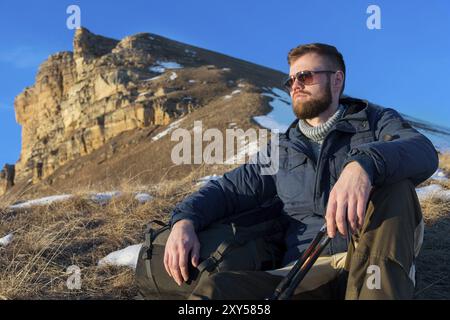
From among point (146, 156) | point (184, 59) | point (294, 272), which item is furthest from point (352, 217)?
point (184, 59)

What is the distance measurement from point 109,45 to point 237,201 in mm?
58733

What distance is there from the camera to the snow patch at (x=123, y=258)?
379 cm

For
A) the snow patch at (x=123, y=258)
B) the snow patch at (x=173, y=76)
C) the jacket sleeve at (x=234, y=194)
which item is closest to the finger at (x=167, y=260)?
the jacket sleeve at (x=234, y=194)

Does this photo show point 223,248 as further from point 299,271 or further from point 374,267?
point 374,267

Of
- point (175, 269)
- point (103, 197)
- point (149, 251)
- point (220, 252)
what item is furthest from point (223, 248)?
point (103, 197)

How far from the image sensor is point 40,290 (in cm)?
323

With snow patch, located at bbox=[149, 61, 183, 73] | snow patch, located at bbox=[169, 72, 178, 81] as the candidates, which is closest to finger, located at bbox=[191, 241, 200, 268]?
snow patch, located at bbox=[169, 72, 178, 81]

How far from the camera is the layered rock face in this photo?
3962 cm

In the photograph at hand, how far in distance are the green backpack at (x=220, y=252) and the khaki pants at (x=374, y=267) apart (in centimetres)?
31

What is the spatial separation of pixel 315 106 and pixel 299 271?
1.23 m

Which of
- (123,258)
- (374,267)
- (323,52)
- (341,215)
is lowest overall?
(123,258)

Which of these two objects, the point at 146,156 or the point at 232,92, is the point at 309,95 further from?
the point at 232,92

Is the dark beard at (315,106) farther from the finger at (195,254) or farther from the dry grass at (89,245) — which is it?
the dry grass at (89,245)

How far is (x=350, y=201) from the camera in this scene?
215 centimetres
